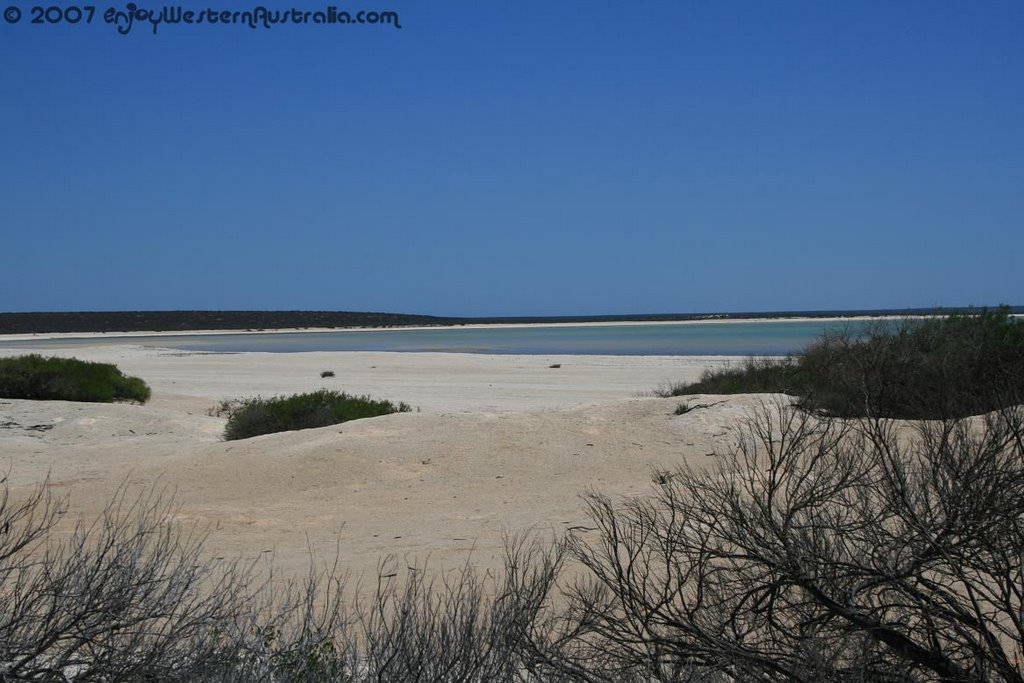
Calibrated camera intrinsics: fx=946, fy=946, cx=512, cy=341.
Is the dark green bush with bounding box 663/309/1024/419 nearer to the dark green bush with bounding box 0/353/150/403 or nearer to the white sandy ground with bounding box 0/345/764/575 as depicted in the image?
the white sandy ground with bounding box 0/345/764/575

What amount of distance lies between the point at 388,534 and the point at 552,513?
177 centimetres

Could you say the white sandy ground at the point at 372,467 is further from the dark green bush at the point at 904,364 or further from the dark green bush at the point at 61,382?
the dark green bush at the point at 61,382

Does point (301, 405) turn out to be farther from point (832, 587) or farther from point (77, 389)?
point (832, 587)

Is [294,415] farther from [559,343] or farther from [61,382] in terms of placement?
[559,343]

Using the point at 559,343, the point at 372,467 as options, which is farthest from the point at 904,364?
the point at 559,343

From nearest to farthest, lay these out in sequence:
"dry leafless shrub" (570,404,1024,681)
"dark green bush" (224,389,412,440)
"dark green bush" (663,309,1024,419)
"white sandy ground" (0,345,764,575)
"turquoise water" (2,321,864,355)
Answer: "dry leafless shrub" (570,404,1024,681)
"white sandy ground" (0,345,764,575)
"dark green bush" (663,309,1024,419)
"dark green bush" (224,389,412,440)
"turquoise water" (2,321,864,355)

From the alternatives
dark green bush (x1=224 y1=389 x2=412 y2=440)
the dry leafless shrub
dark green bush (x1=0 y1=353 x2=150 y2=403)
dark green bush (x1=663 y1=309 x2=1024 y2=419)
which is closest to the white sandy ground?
dark green bush (x1=224 y1=389 x2=412 y2=440)

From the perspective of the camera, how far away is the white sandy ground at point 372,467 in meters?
9.45

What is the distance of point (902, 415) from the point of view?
13758mm

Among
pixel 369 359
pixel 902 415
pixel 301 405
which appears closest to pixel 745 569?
pixel 902 415

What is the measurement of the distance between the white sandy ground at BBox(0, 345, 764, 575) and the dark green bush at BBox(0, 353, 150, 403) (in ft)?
8.00

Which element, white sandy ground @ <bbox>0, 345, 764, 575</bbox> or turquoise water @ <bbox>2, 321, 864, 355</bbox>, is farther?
turquoise water @ <bbox>2, 321, 864, 355</bbox>

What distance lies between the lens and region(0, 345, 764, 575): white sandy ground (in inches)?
372

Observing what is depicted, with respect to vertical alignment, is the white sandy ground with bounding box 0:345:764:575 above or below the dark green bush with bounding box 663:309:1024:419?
below
